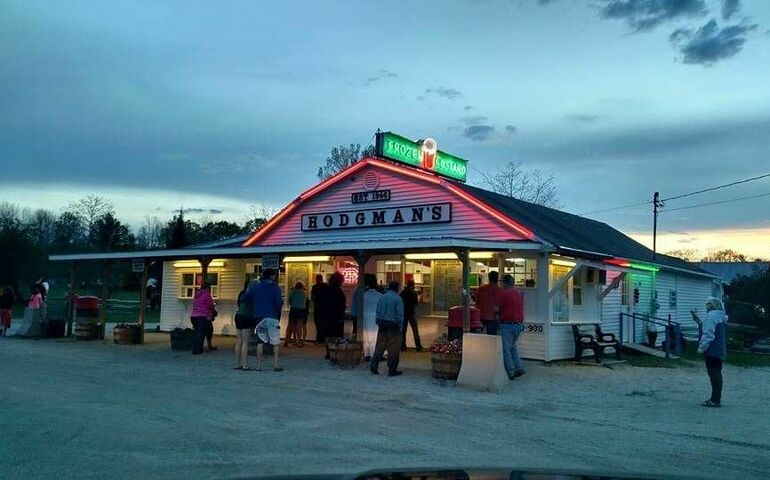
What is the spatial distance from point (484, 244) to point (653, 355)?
7411mm

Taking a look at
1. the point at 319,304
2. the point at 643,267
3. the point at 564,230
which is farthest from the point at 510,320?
the point at 643,267

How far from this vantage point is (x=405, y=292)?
17078 millimetres

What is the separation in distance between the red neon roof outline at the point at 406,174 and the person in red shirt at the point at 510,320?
117 inches

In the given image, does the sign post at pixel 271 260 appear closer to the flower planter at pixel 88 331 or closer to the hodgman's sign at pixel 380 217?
the hodgman's sign at pixel 380 217

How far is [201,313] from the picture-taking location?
16.1 meters

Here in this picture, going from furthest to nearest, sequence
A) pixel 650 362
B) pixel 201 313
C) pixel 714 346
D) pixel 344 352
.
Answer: pixel 650 362
pixel 201 313
pixel 344 352
pixel 714 346

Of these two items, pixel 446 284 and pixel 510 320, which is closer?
pixel 510 320

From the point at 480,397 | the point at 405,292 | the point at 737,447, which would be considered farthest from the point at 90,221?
the point at 737,447

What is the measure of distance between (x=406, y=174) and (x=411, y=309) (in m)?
3.96

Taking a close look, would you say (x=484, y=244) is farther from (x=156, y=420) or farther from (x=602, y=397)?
(x=156, y=420)

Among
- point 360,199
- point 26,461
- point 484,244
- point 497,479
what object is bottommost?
point 26,461

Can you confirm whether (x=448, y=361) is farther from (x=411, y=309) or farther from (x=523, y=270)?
(x=523, y=270)

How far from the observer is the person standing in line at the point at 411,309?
56.1ft

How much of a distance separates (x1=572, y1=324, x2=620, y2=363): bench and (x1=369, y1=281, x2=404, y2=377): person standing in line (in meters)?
5.61
